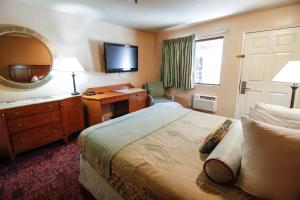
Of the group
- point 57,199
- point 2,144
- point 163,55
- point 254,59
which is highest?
point 163,55

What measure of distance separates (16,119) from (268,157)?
8.85 feet

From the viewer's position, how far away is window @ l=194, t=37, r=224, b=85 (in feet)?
11.4

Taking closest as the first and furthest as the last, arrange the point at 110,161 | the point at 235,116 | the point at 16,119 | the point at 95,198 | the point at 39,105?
1. the point at 110,161
2. the point at 95,198
3. the point at 16,119
4. the point at 39,105
5. the point at 235,116

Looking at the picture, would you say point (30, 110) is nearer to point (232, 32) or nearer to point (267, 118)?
point (267, 118)

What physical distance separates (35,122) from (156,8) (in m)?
2.66

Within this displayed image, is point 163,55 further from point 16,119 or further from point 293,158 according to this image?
point 293,158

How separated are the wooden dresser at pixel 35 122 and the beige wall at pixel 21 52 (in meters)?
0.63

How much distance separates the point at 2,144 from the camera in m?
2.11

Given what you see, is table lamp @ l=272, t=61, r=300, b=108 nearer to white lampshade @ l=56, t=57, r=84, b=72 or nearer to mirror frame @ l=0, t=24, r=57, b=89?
white lampshade @ l=56, t=57, r=84, b=72

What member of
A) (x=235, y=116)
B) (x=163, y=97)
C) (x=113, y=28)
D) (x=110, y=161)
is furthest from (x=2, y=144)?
(x=235, y=116)

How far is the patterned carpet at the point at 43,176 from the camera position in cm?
158

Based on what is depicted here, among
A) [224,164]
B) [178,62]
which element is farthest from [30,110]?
[178,62]

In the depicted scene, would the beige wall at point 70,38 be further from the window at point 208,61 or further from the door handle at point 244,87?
the door handle at point 244,87

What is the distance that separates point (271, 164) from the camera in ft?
2.35
